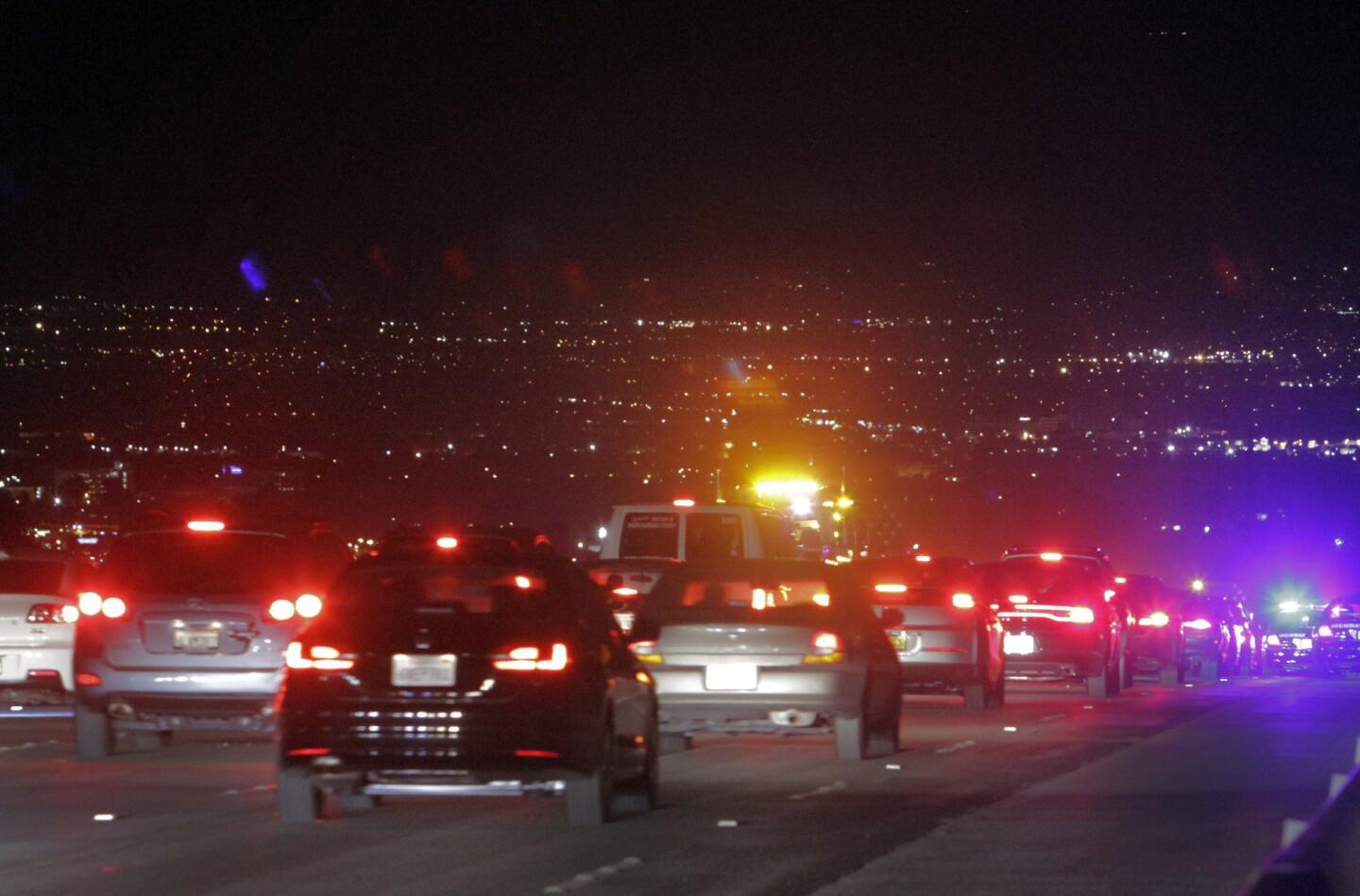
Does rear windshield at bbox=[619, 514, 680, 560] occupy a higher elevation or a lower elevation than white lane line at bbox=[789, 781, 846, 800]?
higher

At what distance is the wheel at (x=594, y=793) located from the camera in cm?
1255

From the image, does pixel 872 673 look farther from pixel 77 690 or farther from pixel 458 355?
pixel 458 355

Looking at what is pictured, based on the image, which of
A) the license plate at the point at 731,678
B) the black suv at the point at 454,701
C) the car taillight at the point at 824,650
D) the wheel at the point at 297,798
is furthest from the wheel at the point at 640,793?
the car taillight at the point at 824,650

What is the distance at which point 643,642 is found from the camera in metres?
15.2

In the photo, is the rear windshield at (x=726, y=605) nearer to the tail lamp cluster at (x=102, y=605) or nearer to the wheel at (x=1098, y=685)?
the tail lamp cluster at (x=102, y=605)

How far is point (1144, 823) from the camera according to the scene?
12.8 metres

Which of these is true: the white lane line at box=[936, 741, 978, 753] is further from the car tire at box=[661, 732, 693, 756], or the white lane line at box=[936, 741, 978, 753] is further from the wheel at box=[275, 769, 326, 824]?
the wheel at box=[275, 769, 326, 824]

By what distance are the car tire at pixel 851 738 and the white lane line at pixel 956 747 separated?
1525mm

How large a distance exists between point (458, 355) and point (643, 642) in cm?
4855

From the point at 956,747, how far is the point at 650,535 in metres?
8.91

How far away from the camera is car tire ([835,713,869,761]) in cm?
1688

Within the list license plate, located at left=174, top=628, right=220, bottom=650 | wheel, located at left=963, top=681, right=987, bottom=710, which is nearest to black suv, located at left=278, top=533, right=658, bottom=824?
license plate, located at left=174, top=628, right=220, bottom=650

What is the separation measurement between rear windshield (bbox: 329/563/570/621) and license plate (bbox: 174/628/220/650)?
346cm

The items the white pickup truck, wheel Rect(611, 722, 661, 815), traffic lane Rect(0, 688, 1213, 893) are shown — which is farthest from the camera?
the white pickup truck
